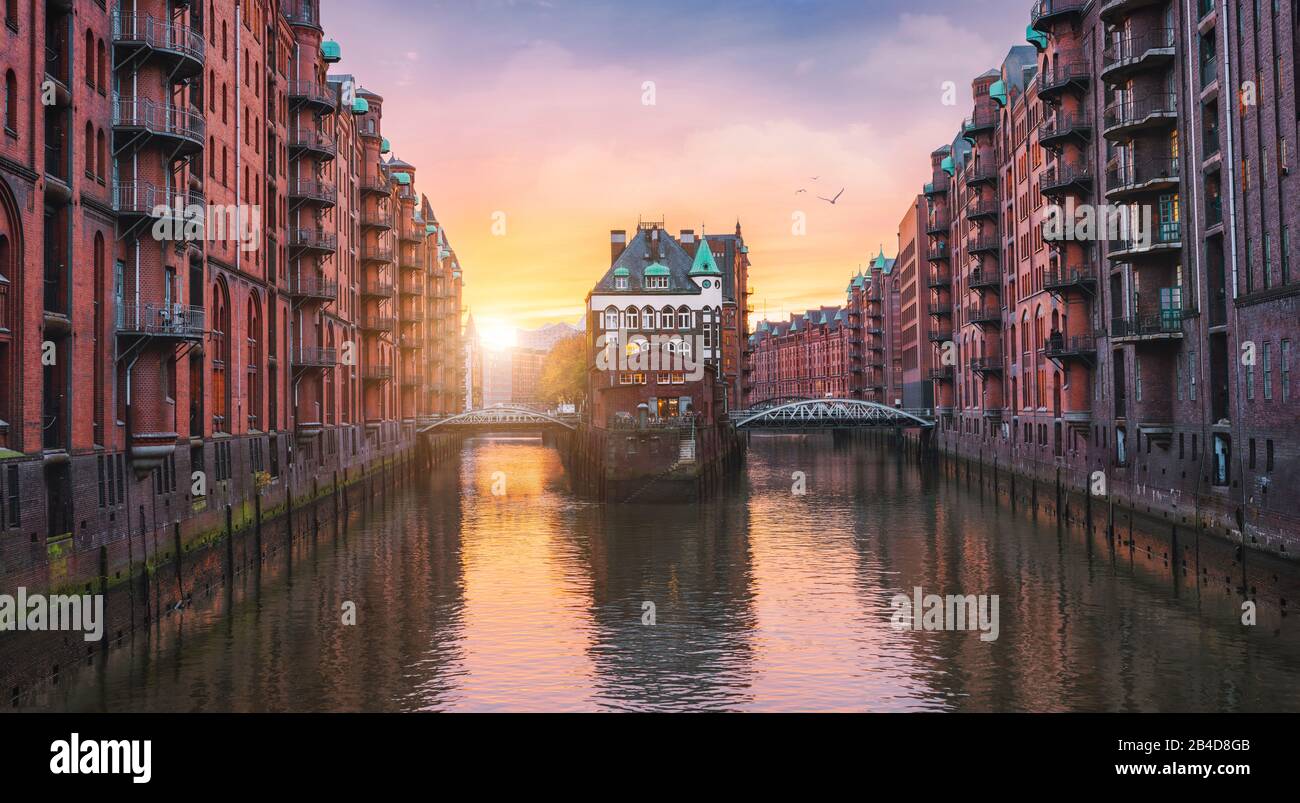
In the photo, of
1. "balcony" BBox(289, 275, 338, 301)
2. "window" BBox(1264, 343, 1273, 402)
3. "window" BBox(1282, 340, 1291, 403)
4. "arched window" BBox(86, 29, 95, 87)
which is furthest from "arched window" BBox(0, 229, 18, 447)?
"window" BBox(1264, 343, 1273, 402)

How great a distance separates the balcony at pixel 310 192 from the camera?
189 feet

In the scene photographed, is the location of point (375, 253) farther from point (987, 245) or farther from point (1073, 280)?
point (1073, 280)

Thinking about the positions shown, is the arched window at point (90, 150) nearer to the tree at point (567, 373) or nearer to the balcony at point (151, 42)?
the balcony at point (151, 42)

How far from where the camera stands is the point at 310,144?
58188 mm

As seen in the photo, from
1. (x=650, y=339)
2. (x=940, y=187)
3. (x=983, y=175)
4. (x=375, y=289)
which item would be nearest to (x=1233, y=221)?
(x=983, y=175)

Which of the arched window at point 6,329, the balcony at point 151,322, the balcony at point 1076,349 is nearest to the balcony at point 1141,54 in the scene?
the balcony at point 1076,349

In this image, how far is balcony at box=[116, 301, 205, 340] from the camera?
3309 cm

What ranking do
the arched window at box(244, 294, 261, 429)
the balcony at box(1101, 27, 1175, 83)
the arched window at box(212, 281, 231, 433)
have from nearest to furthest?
the arched window at box(212, 281, 231, 433)
the balcony at box(1101, 27, 1175, 83)
the arched window at box(244, 294, 261, 429)

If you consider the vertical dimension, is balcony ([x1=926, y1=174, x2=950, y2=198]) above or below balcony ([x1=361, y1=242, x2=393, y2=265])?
above

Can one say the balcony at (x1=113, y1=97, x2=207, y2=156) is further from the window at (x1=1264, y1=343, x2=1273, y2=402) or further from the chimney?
the chimney

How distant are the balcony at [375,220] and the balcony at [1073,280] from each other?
44559 millimetres

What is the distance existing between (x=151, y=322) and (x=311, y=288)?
25.2 meters

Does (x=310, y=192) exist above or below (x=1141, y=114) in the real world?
above

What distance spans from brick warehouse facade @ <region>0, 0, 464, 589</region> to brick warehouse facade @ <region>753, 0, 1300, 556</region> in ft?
107
